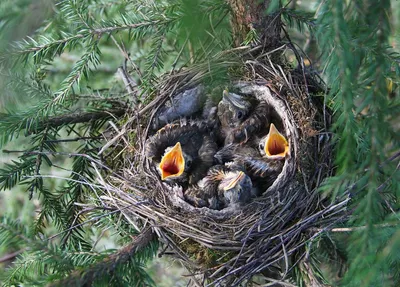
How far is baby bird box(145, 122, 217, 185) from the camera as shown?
6.07ft

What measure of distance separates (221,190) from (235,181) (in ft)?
0.25

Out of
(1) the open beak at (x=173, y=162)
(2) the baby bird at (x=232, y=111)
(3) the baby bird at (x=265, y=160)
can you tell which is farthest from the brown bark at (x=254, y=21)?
(1) the open beak at (x=173, y=162)

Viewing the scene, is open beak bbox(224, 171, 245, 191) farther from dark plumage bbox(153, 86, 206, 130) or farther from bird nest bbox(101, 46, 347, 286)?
dark plumage bbox(153, 86, 206, 130)

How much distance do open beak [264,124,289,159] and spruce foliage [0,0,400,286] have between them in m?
0.21

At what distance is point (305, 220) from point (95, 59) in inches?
33.6

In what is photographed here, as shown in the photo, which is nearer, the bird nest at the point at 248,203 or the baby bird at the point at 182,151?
the bird nest at the point at 248,203

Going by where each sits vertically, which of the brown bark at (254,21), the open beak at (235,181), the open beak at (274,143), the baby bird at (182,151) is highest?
the brown bark at (254,21)

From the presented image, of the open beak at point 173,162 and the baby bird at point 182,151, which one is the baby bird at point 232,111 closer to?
the baby bird at point 182,151

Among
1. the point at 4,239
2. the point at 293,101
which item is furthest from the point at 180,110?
the point at 4,239

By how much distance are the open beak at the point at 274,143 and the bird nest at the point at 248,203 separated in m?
0.04

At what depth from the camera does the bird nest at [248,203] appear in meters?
1.60

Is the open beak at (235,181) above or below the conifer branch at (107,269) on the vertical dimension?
below

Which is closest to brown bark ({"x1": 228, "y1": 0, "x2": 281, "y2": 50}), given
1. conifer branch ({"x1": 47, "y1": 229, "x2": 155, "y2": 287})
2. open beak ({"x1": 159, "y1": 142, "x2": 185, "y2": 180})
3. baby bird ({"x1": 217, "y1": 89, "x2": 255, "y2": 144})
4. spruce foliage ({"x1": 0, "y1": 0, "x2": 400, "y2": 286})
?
spruce foliage ({"x1": 0, "y1": 0, "x2": 400, "y2": 286})

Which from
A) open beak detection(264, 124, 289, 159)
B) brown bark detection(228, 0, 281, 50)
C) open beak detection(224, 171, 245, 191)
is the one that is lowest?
open beak detection(224, 171, 245, 191)
